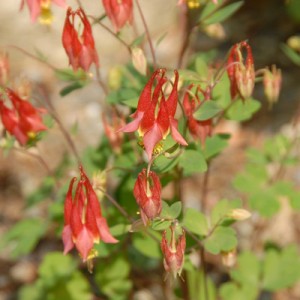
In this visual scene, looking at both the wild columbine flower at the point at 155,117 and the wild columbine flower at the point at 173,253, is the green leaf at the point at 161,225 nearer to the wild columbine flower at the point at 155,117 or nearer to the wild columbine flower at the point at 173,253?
the wild columbine flower at the point at 173,253

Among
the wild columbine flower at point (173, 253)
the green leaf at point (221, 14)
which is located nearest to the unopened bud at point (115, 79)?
the green leaf at point (221, 14)

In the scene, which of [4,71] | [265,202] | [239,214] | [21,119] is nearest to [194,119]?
[239,214]

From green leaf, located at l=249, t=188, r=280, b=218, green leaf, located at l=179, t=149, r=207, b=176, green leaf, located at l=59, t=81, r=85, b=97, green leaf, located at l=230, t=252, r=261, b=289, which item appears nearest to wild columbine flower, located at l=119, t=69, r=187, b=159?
green leaf, located at l=179, t=149, r=207, b=176

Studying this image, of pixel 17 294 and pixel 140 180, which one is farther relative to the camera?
pixel 17 294

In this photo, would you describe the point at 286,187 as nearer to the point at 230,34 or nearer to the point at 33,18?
the point at 33,18

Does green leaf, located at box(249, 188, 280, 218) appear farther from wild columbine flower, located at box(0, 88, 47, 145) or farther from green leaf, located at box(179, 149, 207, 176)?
wild columbine flower, located at box(0, 88, 47, 145)

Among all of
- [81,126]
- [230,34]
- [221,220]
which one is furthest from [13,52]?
[221,220]

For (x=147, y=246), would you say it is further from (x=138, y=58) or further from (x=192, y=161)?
(x=138, y=58)
